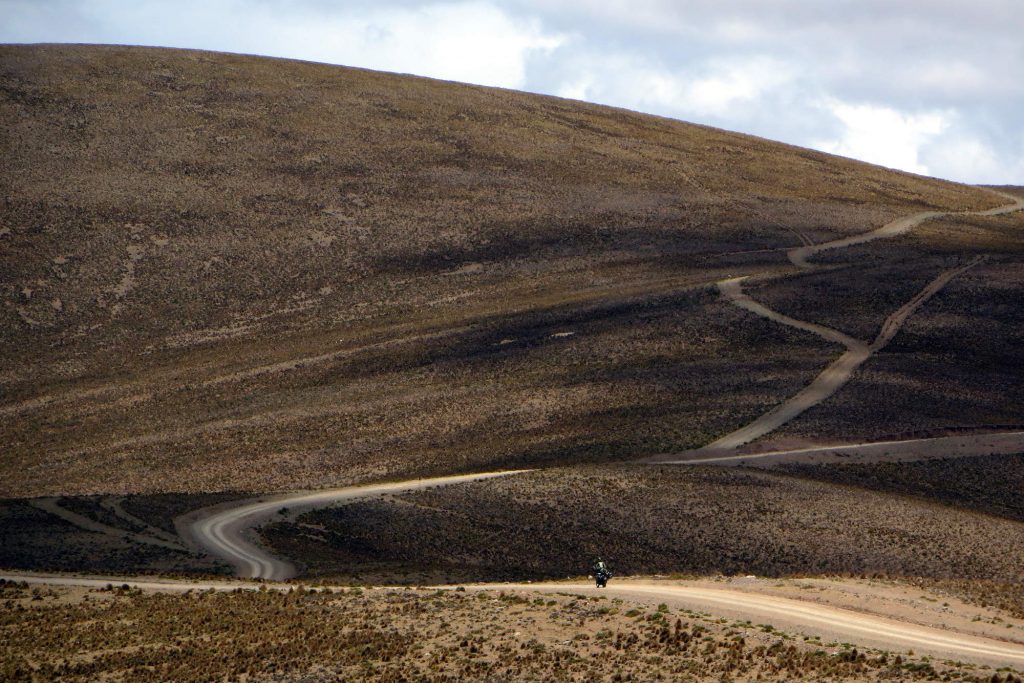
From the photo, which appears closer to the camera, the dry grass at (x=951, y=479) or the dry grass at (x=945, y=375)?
the dry grass at (x=951, y=479)

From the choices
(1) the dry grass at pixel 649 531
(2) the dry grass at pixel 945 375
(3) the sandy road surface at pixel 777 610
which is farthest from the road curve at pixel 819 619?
(2) the dry grass at pixel 945 375

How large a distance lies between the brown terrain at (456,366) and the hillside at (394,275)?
0.98ft

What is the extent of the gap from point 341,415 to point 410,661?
34.4 metres

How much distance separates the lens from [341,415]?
190 feet

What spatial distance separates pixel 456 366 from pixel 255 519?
2331 cm

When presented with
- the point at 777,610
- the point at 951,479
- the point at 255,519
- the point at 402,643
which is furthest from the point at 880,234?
the point at 402,643

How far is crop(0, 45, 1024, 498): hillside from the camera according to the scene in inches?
2121

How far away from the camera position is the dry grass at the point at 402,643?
22.8m

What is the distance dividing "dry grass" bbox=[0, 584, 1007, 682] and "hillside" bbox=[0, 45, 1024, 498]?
→ 19609 millimetres

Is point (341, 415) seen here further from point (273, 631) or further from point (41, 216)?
point (41, 216)

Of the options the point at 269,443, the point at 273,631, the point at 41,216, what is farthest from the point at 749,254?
the point at 273,631

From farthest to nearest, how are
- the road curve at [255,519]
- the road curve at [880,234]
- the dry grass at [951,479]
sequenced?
the road curve at [880,234], the dry grass at [951,479], the road curve at [255,519]

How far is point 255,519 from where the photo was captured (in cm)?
4062

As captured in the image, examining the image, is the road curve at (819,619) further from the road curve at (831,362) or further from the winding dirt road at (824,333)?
the road curve at (831,362)
